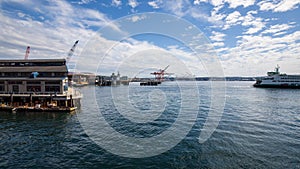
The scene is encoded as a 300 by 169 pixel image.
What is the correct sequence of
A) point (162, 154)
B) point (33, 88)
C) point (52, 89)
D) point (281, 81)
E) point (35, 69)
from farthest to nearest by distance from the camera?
point (281, 81) < point (35, 69) < point (33, 88) < point (52, 89) < point (162, 154)

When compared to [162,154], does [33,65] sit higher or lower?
higher

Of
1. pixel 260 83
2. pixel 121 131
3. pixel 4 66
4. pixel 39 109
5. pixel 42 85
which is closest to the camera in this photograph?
pixel 121 131

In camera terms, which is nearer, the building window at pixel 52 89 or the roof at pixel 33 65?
the building window at pixel 52 89

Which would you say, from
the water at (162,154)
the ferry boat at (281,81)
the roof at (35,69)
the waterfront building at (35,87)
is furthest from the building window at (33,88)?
the ferry boat at (281,81)

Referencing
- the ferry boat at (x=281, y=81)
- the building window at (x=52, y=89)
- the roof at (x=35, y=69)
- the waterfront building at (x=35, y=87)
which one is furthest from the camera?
the ferry boat at (x=281, y=81)

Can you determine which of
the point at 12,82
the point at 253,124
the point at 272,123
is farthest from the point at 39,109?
the point at 272,123

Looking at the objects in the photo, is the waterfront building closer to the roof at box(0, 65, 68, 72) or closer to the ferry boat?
the roof at box(0, 65, 68, 72)

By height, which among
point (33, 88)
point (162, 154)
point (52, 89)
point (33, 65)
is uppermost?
point (33, 65)

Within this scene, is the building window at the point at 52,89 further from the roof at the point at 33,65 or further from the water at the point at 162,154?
the water at the point at 162,154

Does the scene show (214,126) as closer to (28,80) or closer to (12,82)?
(28,80)

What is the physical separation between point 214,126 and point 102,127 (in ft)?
53.7

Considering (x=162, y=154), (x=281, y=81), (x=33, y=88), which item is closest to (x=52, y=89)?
(x=33, y=88)

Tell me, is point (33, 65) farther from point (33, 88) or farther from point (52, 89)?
point (52, 89)

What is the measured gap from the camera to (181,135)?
72.7 feet
